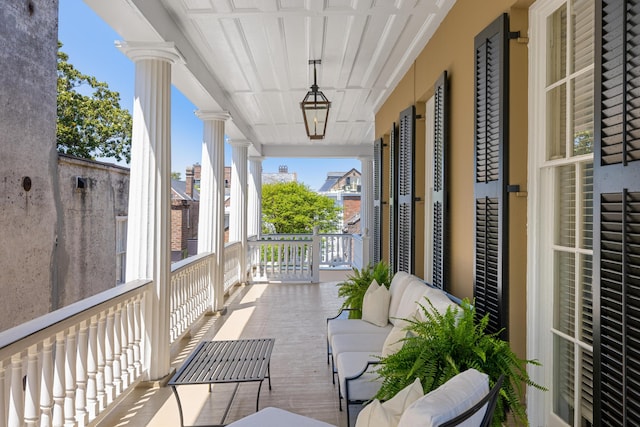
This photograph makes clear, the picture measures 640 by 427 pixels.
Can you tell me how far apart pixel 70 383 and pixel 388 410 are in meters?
2.02

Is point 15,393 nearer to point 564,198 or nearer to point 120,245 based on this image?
point 564,198

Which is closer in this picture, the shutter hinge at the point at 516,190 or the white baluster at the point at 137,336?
the shutter hinge at the point at 516,190

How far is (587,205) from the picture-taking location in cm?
187

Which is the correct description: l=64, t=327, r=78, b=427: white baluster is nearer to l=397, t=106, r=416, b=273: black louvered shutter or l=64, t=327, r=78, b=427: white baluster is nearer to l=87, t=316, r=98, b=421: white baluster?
l=87, t=316, r=98, b=421: white baluster

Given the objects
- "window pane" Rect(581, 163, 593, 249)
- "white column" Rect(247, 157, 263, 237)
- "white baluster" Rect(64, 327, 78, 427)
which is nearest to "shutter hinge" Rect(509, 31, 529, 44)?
"window pane" Rect(581, 163, 593, 249)

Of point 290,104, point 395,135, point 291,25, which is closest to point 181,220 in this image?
point 290,104

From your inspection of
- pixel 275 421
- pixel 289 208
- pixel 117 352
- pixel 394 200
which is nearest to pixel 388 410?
pixel 275 421

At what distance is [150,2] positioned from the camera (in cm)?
317

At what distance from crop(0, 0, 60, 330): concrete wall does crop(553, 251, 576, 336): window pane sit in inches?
224

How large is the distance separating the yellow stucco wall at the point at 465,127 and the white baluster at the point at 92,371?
2688 millimetres

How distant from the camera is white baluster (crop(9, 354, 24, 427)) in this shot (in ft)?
6.35

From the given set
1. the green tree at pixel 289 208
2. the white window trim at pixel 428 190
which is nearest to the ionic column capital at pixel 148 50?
the white window trim at pixel 428 190

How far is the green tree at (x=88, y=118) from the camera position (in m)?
16.1

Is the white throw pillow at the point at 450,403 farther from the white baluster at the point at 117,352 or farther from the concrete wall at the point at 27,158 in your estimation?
the concrete wall at the point at 27,158
